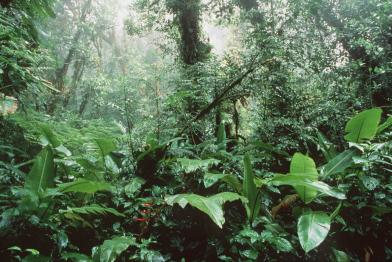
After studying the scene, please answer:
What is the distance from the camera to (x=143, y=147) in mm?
4352

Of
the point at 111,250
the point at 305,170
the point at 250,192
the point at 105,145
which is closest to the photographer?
the point at 111,250

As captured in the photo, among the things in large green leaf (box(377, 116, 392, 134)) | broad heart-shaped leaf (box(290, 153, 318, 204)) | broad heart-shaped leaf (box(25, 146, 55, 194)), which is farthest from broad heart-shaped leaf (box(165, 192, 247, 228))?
large green leaf (box(377, 116, 392, 134))

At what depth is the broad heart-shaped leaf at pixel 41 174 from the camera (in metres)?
2.82

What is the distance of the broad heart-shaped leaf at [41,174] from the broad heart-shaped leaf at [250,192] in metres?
1.81

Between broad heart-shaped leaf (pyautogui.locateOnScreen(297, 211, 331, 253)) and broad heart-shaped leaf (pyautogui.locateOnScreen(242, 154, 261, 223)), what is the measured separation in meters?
0.44

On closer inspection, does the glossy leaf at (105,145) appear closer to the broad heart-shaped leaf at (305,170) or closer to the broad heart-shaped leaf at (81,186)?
the broad heart-shaped leaf at (81,186)

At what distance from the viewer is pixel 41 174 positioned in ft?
9.50

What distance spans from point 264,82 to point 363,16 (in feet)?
10.5

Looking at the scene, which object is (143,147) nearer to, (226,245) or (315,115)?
(226,245)

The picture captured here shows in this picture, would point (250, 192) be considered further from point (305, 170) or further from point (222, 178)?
point (305, 170)

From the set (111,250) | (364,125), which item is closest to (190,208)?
(111,250)

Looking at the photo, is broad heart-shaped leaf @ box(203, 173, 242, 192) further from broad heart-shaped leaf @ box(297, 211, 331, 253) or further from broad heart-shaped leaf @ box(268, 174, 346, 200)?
broad heart-shaped leaf @ box(297, 211, 331, 253)

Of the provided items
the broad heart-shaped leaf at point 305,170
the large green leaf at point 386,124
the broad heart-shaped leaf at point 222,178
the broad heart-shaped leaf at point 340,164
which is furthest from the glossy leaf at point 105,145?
the large green leaf at point 386,124

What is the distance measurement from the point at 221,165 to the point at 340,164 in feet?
4.55
